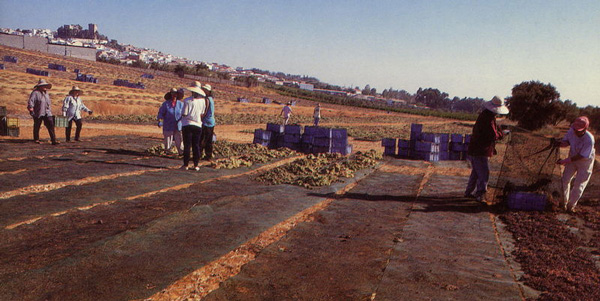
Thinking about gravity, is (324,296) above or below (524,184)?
below

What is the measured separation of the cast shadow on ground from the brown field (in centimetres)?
4

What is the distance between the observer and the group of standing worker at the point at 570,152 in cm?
873

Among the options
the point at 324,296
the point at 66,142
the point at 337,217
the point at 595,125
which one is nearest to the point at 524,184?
the point at 337,217

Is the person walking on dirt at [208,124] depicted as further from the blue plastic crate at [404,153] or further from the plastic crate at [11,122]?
the plastic crate at [11,122]

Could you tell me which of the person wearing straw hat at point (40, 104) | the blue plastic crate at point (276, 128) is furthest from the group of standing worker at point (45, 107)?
the blue plastic crate at point (276, 128)

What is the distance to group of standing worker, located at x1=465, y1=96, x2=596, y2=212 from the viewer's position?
873 centimetres

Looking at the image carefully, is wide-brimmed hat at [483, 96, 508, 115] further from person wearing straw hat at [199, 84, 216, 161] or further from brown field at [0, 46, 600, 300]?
person wearing straw hat at [199, 84, 216, 161]

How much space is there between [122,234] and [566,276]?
5.40 m

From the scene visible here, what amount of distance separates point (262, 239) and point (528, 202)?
223 inches

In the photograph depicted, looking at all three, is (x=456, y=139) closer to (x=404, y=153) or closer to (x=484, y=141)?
(x=404, y=153)

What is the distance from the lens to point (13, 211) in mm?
6758

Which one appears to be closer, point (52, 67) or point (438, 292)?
point (438, 292)

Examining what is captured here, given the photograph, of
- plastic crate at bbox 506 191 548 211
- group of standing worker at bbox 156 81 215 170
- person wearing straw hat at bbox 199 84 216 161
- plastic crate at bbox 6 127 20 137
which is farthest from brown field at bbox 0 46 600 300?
plastic crate at bbox 6 127 20 137

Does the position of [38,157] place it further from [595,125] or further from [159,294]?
[595,125]
